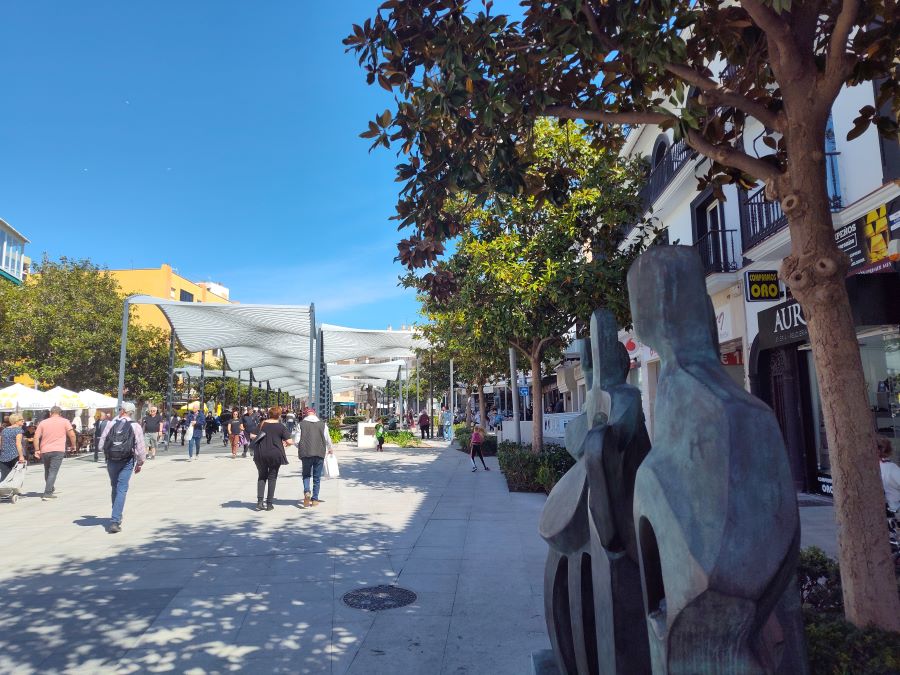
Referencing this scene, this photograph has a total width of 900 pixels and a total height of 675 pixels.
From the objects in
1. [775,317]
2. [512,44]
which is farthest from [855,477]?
[775,317]

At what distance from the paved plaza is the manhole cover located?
0.35ft

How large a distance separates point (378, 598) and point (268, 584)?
1145 millimetres

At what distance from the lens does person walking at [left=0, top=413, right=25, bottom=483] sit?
Result: 10547 mm

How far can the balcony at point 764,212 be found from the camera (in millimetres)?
8859

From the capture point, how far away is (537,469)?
38.4 feet

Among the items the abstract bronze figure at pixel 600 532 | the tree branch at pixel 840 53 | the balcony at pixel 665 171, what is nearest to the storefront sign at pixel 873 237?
the tree branch at pixel 840 53

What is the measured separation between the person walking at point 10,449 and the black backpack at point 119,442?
3.92 m

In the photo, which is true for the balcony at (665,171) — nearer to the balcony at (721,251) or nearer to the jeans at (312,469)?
the balcony at (721,251)

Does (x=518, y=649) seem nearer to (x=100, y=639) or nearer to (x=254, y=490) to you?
(x=100, y=639)

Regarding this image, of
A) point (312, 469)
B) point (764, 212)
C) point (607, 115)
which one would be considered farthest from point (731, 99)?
point (312, 469)

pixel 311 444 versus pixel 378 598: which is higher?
pixel 311 444

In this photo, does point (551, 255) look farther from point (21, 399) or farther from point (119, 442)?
point (21, 399)

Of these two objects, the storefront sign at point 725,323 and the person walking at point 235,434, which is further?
the person walking at point 235,434

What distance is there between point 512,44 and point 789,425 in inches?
345
